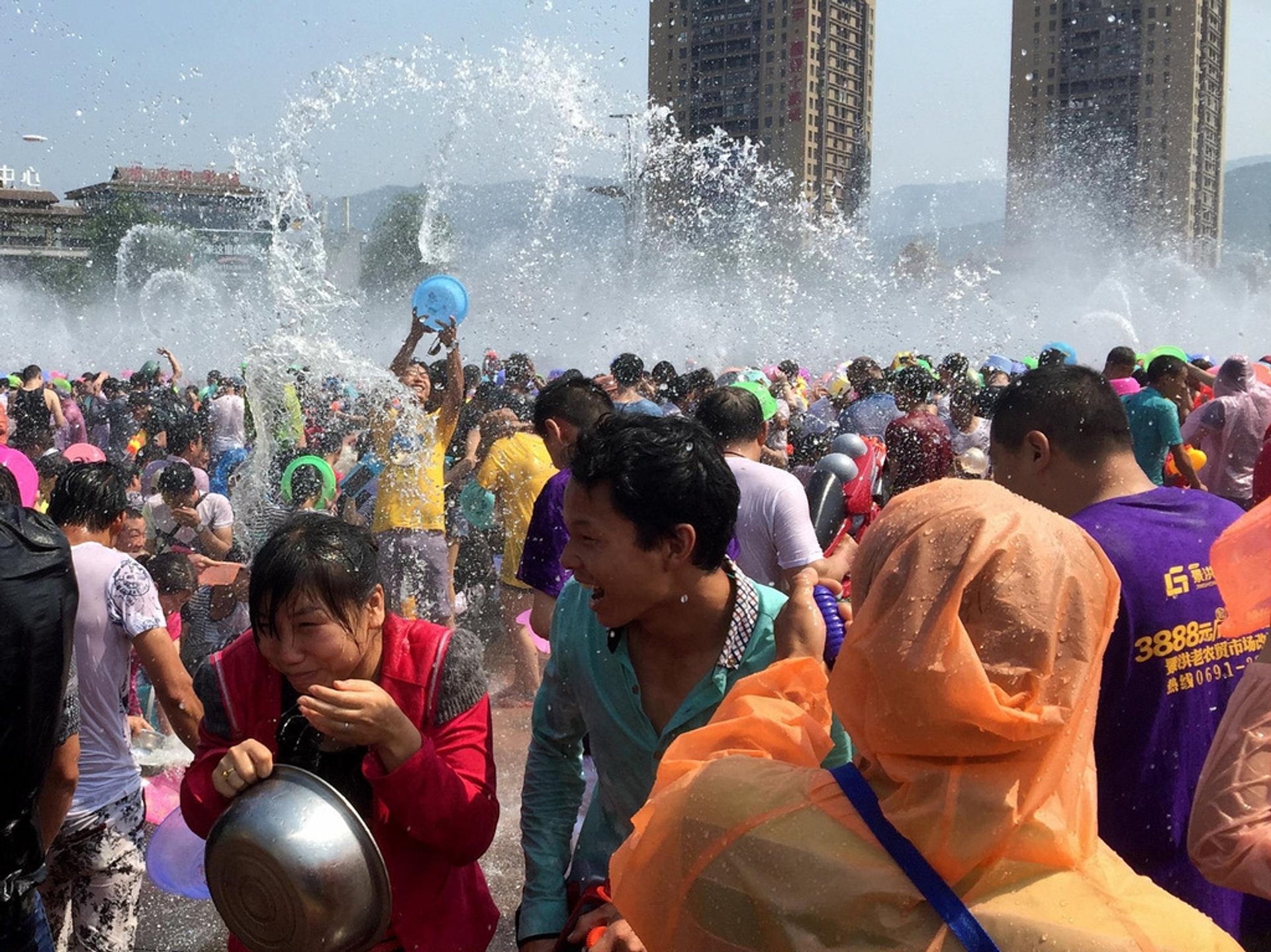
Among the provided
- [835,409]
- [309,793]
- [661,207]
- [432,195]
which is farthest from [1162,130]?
[309,793]

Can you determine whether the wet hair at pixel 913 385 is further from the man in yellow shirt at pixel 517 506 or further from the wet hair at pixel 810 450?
the man in yellow shirt at pixel 517 506

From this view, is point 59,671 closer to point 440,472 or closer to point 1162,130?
point 440,472

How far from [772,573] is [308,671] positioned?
8.00 feet

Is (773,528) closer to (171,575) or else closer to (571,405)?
(571,405)

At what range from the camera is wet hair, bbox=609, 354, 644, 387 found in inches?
338

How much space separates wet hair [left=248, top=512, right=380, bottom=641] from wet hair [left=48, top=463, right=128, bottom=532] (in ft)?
5.49

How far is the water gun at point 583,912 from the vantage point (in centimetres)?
212

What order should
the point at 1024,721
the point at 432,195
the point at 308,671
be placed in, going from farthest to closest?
the point at 432,195 < the point at 308,671 < the point at 1024,721

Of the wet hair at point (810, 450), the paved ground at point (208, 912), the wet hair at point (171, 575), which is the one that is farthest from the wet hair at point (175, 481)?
the wet hair at point (810, 450)

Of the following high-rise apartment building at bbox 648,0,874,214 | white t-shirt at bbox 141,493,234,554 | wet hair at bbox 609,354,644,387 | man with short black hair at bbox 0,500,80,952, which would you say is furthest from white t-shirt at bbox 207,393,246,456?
high-rise apartment building at bbox 648,0,874,214

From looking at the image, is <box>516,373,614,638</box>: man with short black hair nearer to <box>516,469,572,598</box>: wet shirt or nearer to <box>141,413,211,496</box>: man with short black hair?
<box>516,469,572,598</box>: wet shirt

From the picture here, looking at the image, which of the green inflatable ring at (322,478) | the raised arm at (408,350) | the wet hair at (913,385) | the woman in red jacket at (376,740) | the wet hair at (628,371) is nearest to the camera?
the woman in red jacket at (376,740)

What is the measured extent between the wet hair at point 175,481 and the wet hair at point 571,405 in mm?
2759

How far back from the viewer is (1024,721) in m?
1.40
